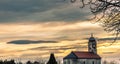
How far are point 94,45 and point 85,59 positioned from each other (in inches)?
294

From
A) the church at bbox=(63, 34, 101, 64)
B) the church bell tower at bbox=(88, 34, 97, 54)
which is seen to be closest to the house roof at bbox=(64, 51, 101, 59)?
the church at bbox=(63, 34, 101, 64)

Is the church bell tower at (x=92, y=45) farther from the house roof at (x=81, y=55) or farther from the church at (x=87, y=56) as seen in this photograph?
the house roof at (x=81, y=55)

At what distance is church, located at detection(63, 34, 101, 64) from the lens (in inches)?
5842

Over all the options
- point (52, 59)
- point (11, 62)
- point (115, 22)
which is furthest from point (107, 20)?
point (11, 62)

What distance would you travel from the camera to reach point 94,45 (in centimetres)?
14775

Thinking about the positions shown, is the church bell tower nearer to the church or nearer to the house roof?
the church

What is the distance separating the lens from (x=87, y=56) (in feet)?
490

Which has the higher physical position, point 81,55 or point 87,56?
point 81,55

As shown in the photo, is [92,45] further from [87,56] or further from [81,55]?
[81,55]

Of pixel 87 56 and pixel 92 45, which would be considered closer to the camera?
pixel 92 45

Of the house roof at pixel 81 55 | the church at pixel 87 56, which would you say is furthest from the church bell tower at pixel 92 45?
the house roof at pixel 81 55

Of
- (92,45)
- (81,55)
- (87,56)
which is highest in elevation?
(92,45)

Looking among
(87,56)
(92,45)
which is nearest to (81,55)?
(87,56)

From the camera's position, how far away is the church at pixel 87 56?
14838 centimetres
